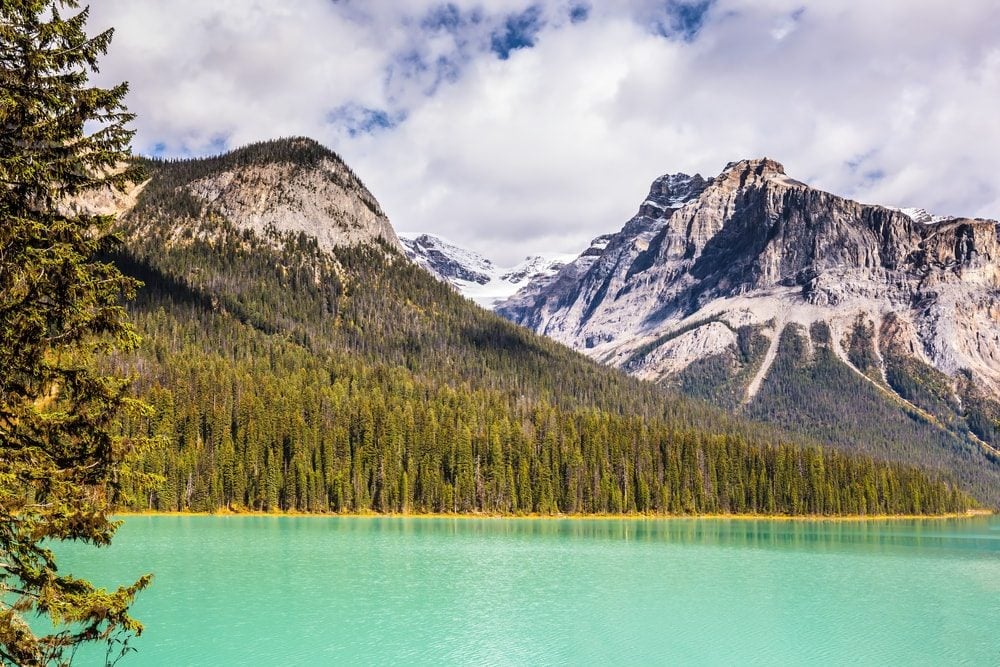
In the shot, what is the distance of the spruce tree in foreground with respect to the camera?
13.7m

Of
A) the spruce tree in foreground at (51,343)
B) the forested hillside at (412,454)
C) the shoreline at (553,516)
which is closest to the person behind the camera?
the spruce tree in foreground at (51,343)

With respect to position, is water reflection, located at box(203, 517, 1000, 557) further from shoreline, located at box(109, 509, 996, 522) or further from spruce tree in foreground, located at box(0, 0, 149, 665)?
spruce tree in foreground, located at box(0, 0, 149, 665)

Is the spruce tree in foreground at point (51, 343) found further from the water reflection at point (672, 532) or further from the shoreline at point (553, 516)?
the shoreline at point (553, 516)

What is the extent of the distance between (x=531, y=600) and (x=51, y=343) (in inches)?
1622

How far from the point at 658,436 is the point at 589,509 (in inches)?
934

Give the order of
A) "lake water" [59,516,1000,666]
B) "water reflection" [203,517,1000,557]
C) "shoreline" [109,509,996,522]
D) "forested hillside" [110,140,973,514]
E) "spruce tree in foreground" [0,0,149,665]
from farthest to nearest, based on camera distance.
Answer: "forested hillside" [110,140,973,514], "shoreline" [109,509,996,522], "water reflection" [203,517,1000,557], "lake water" [59,516,1000,666], "spruce tree in foreground" [0,0,149,665]

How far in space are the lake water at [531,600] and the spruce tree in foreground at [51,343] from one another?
72.4 ft

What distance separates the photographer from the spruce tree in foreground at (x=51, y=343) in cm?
1370

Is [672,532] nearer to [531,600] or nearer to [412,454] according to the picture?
[412,454]

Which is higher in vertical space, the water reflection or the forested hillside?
the forested hillside

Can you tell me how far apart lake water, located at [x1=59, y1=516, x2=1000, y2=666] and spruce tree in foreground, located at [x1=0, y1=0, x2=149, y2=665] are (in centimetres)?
2208

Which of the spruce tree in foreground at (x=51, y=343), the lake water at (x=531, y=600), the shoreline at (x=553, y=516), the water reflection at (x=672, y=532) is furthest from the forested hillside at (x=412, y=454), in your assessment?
the spruce tree in foreground at (x=51, y=343)

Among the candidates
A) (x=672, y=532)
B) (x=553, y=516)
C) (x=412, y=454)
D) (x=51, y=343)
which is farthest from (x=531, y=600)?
(x=553, y=516)

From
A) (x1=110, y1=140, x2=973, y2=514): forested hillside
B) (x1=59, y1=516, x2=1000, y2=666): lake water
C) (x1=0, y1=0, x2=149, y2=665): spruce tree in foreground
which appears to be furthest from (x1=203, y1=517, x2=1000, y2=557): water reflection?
(x1=0, y1=0, x2=149, y2=665): spruce tree in foreground
